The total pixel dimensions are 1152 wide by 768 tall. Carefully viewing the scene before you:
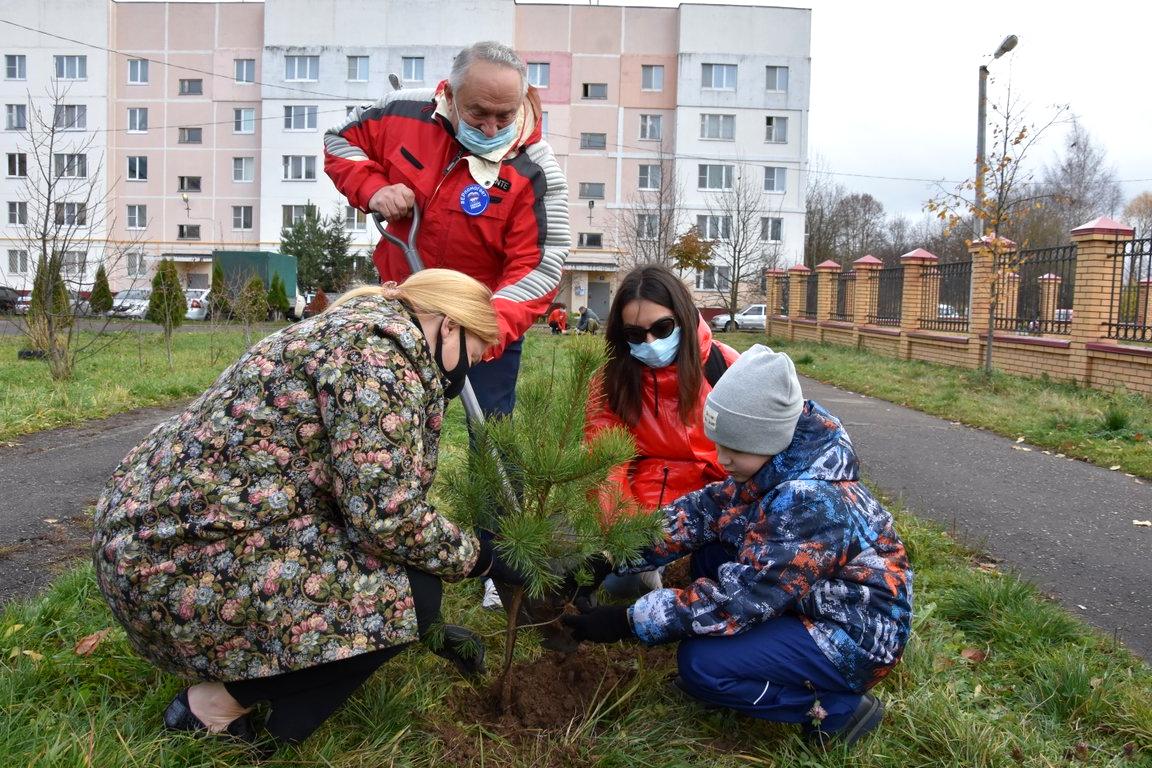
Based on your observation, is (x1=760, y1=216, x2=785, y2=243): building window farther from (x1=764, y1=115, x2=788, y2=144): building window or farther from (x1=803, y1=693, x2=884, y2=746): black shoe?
(x1=803, y1=693, x2=884, y2=746): black shoe

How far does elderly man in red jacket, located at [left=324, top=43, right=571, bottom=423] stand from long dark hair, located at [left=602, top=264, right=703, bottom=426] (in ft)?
0.80

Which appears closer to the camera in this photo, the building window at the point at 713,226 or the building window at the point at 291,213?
the building window at the point at 713,226

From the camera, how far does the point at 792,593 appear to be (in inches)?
83.9

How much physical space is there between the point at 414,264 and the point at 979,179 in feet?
37.4

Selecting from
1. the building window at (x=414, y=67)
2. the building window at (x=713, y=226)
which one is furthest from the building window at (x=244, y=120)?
the building window at (x=713, y=226)

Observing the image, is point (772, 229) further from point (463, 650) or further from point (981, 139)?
point (463, 650)

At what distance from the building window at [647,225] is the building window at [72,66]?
26568 millimetres

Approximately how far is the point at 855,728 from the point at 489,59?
2.02m

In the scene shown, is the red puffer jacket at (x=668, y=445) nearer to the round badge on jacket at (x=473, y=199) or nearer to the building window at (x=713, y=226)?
the round badge on jacket at (x=473, y=199)

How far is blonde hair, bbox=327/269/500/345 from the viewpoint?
6.78 ft

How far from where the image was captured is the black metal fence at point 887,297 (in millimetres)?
17469

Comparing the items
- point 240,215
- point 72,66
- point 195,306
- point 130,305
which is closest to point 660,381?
point 130,305

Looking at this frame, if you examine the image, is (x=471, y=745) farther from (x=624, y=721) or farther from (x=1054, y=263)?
(x=1054, y=263)

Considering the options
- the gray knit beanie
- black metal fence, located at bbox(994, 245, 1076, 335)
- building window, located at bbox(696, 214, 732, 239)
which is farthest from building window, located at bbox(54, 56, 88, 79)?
the gray knit beanie
